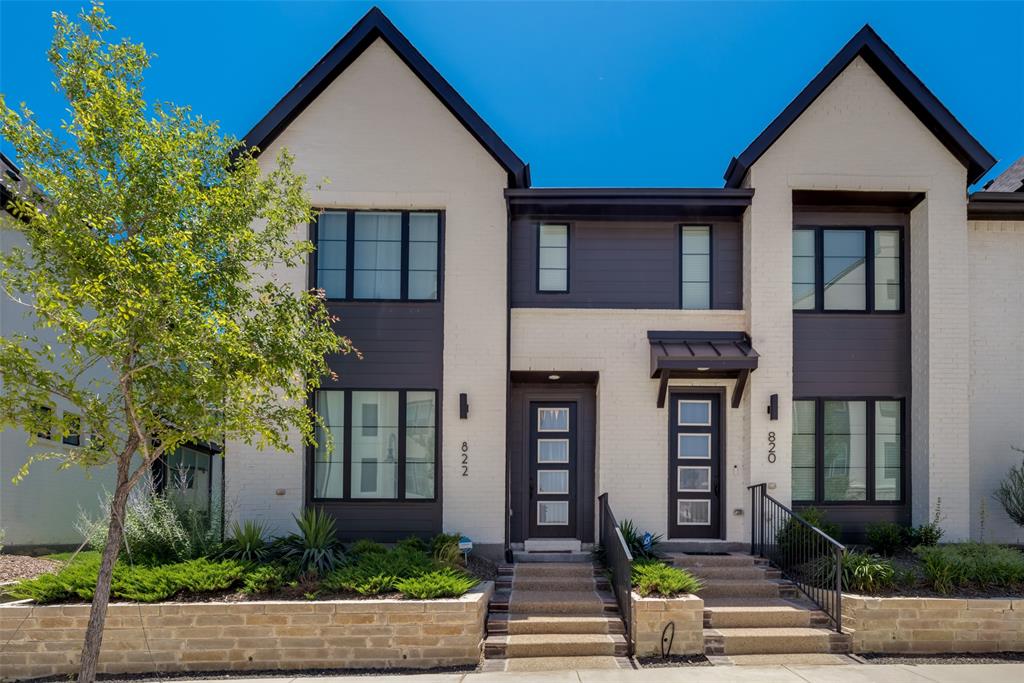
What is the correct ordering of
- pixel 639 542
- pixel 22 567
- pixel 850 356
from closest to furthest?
1. pixel 639 542
2. pixel 22 567
3. pixel 850 356

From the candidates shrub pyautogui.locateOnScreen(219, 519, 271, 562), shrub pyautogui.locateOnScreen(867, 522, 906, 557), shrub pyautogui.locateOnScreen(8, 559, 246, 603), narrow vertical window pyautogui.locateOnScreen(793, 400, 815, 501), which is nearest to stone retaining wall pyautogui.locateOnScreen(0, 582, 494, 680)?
shrub pyautogui.locateOnScreen(8, 559, 246, 603)

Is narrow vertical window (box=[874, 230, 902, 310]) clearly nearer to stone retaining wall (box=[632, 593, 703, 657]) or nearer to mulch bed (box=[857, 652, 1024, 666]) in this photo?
mulch bed (box=[857, 652, 1024, 666])

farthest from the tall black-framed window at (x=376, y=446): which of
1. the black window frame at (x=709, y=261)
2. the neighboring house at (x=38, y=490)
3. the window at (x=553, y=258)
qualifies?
the black window frame at (x=709, y=261)

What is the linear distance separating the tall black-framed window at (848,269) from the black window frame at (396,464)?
19.1 feet

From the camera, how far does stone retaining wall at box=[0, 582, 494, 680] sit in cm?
897

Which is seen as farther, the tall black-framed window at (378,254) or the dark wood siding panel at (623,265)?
the dark wood siding panel at (623,265)

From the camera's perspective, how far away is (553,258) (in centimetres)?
1257

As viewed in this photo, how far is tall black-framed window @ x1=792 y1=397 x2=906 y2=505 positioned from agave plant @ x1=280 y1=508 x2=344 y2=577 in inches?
267

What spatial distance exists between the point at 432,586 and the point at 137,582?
335cm

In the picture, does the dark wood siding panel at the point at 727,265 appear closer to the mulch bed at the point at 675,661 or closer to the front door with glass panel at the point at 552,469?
the front door with glass panel at the point at 552,469

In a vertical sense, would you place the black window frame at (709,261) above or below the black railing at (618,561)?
above

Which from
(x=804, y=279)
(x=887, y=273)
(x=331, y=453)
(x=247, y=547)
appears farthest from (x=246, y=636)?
(x=887, y=273)

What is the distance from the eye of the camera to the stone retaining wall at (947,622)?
9383mm

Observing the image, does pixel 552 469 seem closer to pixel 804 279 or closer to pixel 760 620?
pixel 760 620
